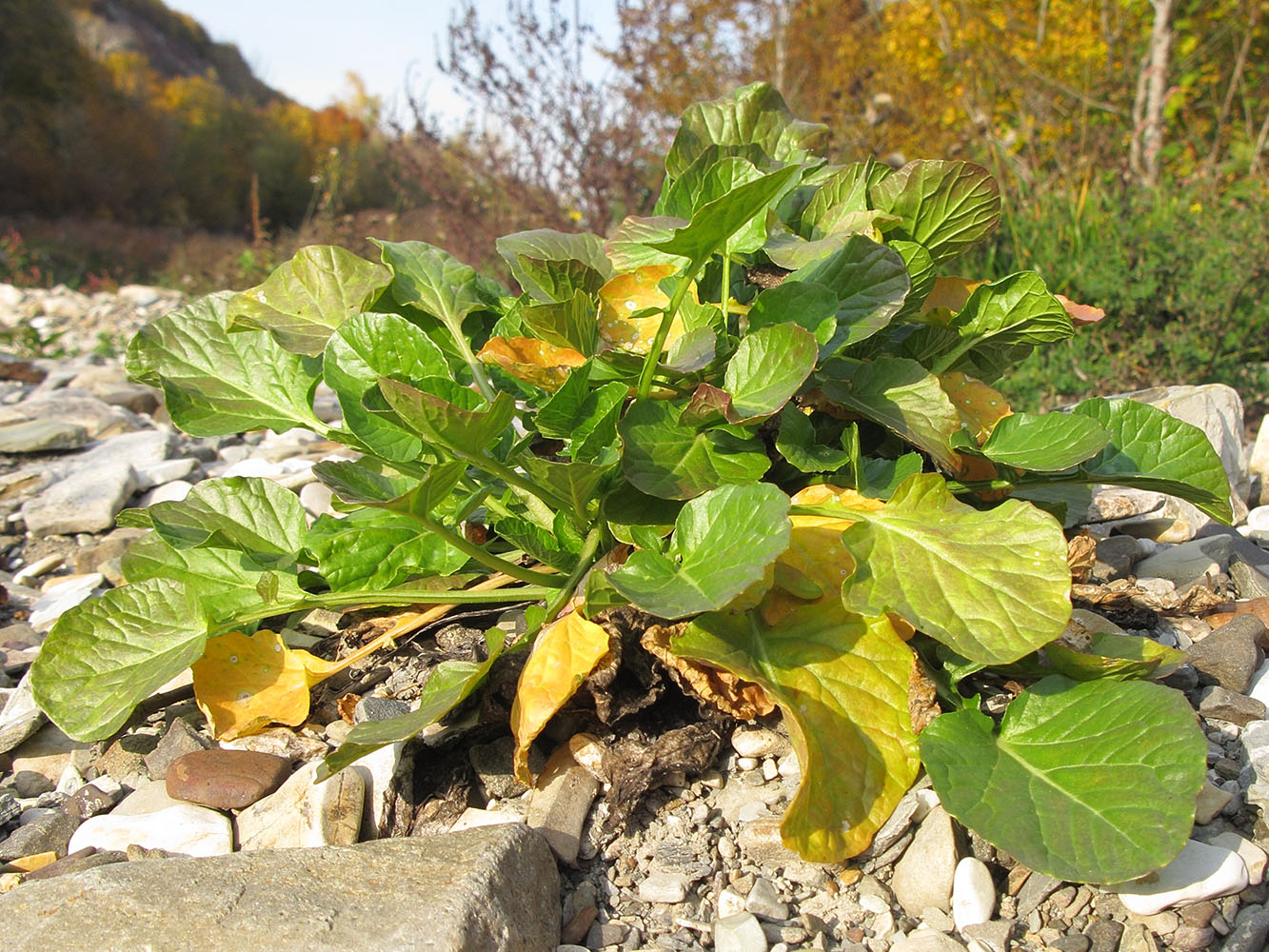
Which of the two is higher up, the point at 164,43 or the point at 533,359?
the point at 164,43

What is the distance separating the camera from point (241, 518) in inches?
57.4

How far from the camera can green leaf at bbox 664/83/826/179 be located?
5.24ft

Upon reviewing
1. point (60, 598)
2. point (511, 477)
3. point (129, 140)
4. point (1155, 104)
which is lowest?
point (60, 598)

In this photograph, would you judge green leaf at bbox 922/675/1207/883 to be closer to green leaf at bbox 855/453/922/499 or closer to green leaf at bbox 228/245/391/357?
green leaf at bbox 855/453/922/499

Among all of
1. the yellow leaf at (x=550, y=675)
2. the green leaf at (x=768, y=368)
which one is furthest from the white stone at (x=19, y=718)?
the green leaf at (x=768, y=368)

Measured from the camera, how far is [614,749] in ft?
3.86

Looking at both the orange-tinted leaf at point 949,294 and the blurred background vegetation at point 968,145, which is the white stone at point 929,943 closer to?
the orange-tinted leaf at point 949,294

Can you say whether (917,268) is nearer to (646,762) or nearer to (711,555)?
(711,555)

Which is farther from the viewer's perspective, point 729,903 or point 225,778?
point 225,778

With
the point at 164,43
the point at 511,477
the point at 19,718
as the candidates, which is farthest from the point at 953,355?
the point at 164,43

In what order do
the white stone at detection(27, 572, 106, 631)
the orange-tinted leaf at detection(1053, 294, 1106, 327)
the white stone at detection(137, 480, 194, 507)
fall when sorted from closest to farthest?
the orange-tinted leaf at detection(1053, 294, 1106, 327) < the white stone at detection(27, 572, 106, 631) < the white stone at detection(137, 480, 194, 507)

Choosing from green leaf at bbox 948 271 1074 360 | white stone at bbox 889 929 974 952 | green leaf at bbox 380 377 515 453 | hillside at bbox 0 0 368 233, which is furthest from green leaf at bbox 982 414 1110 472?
hillside at bbox 0 0 368 233

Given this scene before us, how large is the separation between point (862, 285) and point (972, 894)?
0.76 meters

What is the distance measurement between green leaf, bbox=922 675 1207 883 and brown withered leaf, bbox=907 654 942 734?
0.04m
